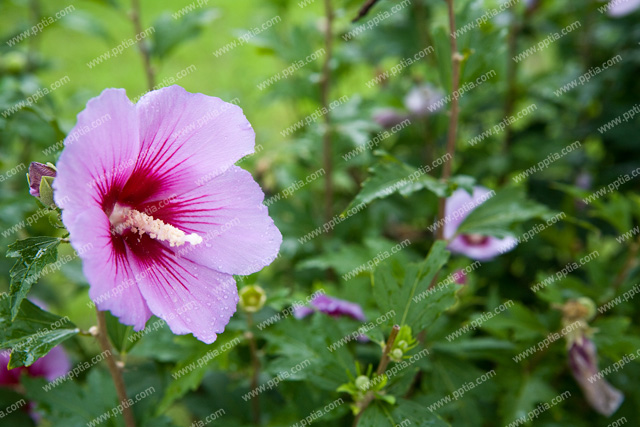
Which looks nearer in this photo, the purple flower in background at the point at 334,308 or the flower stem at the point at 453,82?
the flower stem at the point at 453,82

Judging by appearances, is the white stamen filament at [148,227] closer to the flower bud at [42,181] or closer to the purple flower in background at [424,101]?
the flower bud at [42,181]

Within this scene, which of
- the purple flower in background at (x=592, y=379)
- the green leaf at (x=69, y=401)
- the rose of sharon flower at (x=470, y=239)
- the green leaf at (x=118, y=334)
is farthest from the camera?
the rose of sharon flower at (x=470, y=239)

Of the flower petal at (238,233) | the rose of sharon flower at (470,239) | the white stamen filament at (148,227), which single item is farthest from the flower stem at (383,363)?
the rose of sharon flower at (470,239)

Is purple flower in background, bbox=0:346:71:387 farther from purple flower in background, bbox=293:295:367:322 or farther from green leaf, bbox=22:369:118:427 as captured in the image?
purple flower in background, bbox=293:295:367:322

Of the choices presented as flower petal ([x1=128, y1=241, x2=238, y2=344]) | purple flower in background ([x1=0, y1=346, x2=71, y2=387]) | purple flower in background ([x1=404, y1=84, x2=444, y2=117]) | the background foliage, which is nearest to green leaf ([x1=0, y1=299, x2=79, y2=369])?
the background foliage

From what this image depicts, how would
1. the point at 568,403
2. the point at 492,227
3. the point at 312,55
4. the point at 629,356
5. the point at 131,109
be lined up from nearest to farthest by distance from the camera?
the point at 131,109
the point at 492,227
the point at 629,356
the point at 568,403
the point at 312,55

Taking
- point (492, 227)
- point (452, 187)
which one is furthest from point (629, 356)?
point (452, 187)

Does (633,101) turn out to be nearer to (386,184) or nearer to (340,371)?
(386,184)
